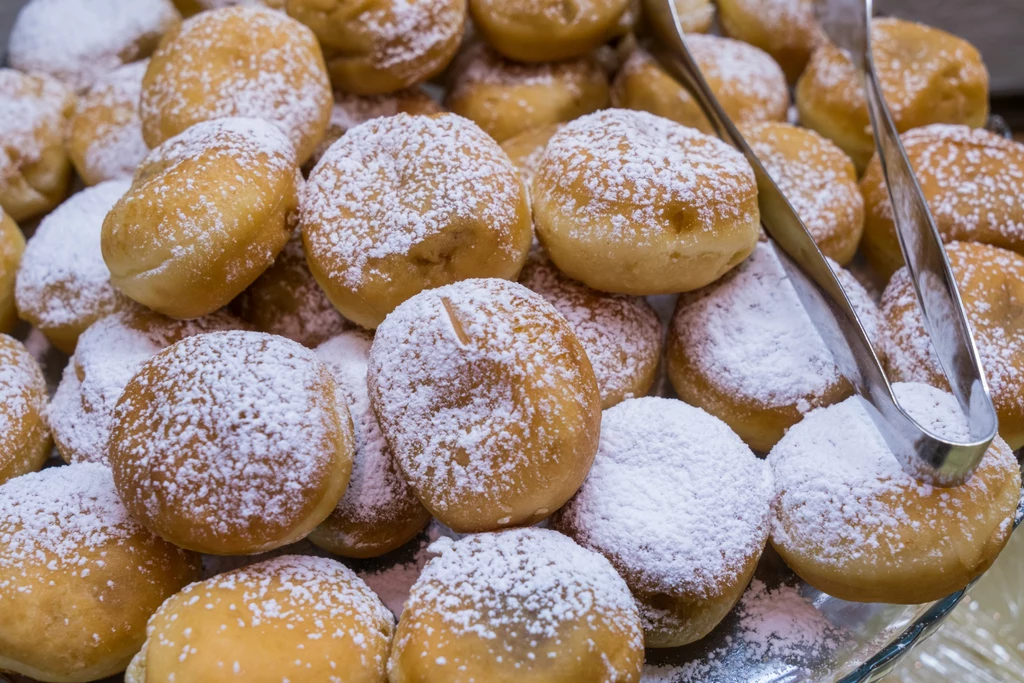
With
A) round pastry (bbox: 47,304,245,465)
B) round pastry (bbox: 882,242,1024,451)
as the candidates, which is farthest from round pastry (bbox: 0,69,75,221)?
round pastry (bbox: 882,242,1024,451)

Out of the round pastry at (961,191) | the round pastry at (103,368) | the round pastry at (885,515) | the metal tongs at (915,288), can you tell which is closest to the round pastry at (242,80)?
the round pastry at (103,368)

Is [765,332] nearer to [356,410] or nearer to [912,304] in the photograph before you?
[912,304]

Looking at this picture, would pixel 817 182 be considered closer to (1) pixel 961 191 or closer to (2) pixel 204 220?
(1) pixel 961 191

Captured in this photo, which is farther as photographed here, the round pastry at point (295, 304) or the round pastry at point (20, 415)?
the round pastry at point (295, 304)

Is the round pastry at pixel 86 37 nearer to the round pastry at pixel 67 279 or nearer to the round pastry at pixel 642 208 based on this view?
the round pastry at pixel 67 279

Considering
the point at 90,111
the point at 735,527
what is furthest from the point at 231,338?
the point at 90,111

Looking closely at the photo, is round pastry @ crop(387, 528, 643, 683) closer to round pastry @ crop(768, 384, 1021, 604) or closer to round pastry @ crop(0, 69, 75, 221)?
round pastry @ crop(768, 384, 1021, 604)
